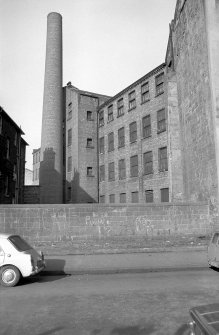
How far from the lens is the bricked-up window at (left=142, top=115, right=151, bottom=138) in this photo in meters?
30.1

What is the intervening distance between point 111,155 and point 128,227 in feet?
59.3

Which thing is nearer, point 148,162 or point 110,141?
point 148,162

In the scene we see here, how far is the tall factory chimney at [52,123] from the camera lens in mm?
35125

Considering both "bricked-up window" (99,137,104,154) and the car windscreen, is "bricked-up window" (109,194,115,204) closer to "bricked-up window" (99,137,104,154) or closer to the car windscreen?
"bricked-up window" (99,137,104,154)

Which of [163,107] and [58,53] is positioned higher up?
[58,53]

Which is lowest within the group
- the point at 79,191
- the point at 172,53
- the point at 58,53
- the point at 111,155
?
the point at 79,191

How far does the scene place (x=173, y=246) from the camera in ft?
48.0

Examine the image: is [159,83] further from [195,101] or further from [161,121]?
[195,101]

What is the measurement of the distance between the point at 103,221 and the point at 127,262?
668 cm

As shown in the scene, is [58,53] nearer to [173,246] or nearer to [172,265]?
[173,246]

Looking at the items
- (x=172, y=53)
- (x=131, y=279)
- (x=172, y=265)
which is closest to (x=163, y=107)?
(x=172, y=53)

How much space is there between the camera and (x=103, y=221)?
17.8 meters

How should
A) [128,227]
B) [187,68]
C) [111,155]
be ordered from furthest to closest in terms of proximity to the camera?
[111,155]
[187,68]
[128,227]

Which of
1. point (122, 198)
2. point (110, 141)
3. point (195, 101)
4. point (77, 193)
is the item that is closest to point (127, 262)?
point (195, 101)
